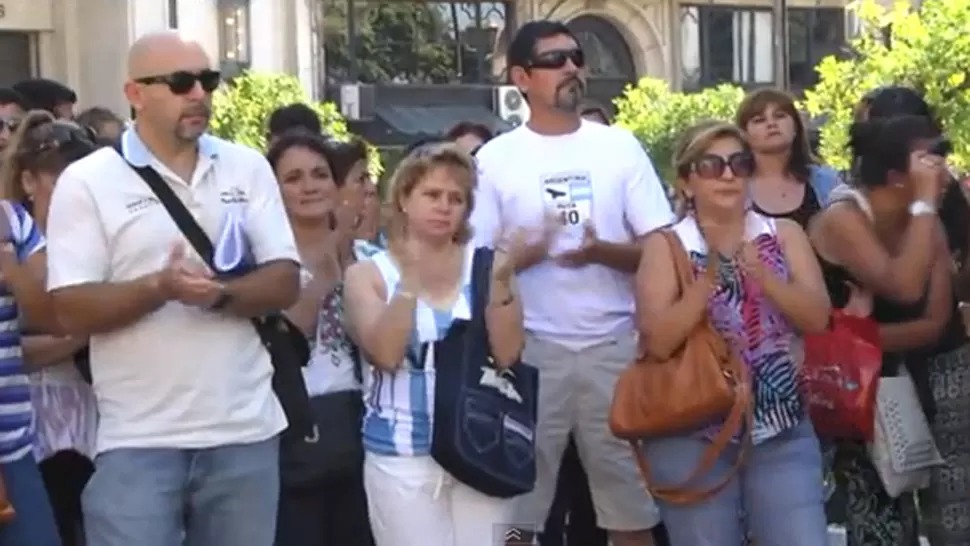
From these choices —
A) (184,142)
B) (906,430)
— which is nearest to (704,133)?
(906,430)

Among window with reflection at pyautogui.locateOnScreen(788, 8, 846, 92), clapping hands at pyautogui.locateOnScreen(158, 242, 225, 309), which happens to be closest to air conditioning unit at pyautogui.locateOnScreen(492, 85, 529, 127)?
window with reflection at pyautogui.locateOnScreen(788, 8, 846, 92)

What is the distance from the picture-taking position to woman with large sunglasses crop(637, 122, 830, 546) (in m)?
5.71

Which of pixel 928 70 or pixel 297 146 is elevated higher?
pixel 928 70

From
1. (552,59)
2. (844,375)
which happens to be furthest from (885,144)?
(552,59)

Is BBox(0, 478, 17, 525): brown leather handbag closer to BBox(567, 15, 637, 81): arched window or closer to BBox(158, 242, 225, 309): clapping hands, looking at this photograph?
BBox(158, 242, 225, 309): clapping hands

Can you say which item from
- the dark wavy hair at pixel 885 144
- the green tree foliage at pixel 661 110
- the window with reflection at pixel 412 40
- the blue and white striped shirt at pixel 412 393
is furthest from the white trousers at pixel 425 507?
the window with reflection at pixel 412 40

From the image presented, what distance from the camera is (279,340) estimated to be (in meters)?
5.46

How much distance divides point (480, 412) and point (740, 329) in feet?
2.91

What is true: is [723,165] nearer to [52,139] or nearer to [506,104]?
[52,139]

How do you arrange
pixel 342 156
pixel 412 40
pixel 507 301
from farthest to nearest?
pixel 412 40 < pixel 342 156 < pixel 507 301

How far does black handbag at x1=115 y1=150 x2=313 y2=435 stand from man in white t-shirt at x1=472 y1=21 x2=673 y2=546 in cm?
100

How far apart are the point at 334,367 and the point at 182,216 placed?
1268 mm

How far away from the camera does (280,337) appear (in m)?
5.46

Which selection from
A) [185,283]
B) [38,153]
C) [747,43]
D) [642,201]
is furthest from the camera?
[747,43]
